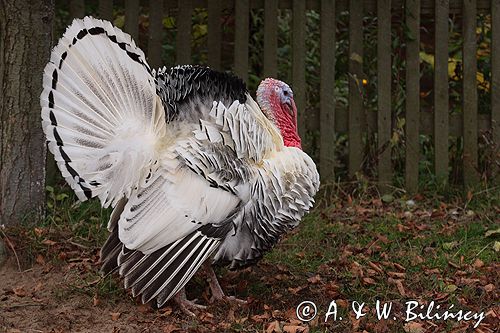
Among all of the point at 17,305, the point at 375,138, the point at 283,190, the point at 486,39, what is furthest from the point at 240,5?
the point at 17,305

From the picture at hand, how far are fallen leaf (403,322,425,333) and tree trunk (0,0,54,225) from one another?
2902 millimetres

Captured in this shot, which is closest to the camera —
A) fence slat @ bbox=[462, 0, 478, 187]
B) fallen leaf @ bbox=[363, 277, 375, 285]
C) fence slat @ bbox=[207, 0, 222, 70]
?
fallen leaf @ bbox=[363, 277, 375, 285]

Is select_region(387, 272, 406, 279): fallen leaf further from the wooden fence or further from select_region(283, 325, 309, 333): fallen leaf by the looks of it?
the wooden fence

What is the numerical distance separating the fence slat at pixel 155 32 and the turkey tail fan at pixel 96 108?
2880 mm

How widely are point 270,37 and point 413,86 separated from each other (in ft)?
4.36

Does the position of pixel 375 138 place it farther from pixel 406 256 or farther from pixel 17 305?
pixel 17 305

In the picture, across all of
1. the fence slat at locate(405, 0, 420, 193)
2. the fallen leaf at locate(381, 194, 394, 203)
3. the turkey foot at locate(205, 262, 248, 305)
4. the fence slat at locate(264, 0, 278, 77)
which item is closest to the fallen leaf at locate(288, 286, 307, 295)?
the turkey foot at locate(205, 262, 248, 305)

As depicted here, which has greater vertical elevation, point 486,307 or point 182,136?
point 182,136

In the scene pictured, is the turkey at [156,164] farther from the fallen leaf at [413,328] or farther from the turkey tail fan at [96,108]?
the fallen leaf at [413,328]

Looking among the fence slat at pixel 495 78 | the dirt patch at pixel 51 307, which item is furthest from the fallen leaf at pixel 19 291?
the fence slat at pixel 495 78

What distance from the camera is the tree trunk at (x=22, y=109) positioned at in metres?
6.41

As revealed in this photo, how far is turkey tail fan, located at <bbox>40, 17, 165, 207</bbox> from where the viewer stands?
5.00 metres

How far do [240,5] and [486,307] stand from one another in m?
3.72

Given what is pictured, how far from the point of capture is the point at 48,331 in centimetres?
490
